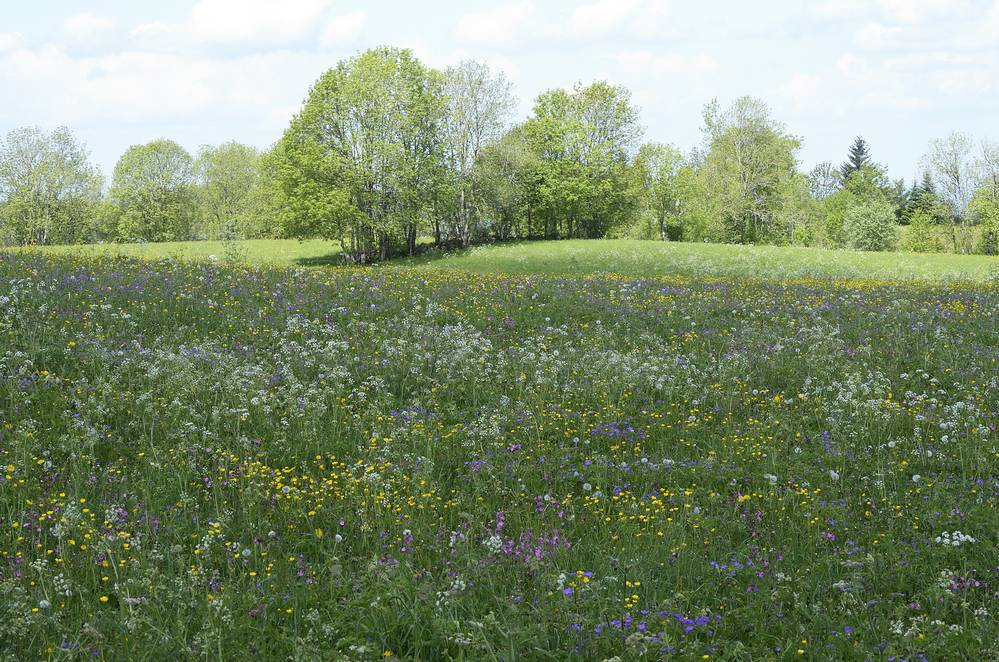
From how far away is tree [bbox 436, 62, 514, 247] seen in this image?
53781mm

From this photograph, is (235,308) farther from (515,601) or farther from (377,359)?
(515,601)

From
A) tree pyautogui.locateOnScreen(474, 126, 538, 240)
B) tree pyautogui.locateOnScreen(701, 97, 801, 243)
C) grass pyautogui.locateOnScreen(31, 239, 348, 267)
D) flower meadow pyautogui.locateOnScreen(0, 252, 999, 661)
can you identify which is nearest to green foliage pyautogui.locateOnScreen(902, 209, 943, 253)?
tree pyautogui.locateOnScreen(701, 97, 801, 243)

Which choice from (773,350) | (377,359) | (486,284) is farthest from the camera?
(486,284)

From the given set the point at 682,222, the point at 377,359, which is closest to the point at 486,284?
the point at 377,359

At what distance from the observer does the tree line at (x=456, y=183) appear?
135 ft

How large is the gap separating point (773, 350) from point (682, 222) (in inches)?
2945

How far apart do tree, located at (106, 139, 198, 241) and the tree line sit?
160 mm

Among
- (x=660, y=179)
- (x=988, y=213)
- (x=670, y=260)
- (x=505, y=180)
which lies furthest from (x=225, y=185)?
(x=988, y=213)

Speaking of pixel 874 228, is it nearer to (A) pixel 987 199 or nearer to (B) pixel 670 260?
(A) pixel 987 199

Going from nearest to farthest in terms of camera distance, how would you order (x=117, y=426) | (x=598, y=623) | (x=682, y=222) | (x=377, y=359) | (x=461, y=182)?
(x=598, y=623) → (x=117, y=426) → (x=377, y=359) → (x=461, y=182) → (x=682, y=222)

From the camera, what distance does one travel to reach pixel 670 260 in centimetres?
3966

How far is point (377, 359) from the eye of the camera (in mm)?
10875

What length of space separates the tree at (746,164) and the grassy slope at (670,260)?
20426mm

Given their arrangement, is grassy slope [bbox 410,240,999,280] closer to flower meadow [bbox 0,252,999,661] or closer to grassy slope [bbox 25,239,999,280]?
grassy slope [bbox 25,239,999,280]
